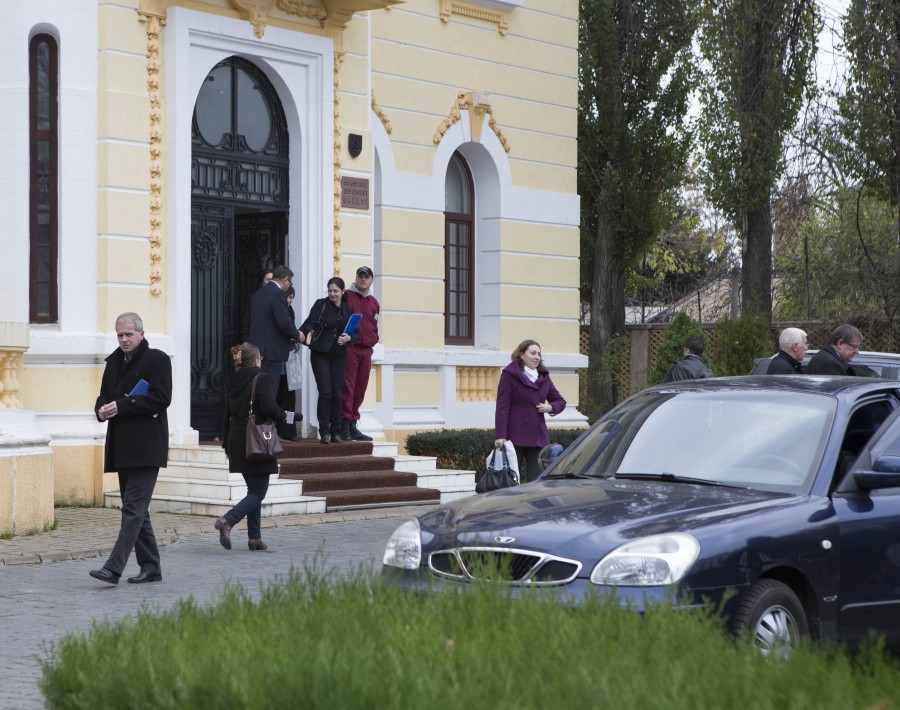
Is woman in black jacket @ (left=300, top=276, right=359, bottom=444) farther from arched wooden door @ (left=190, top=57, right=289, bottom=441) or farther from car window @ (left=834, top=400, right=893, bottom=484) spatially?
car window @ (left=834, top=400, right=893, bottom=484)

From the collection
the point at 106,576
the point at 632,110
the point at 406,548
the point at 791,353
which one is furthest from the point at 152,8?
the point at 632,110

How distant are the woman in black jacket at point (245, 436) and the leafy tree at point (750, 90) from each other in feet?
42.5

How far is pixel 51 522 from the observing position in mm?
14344

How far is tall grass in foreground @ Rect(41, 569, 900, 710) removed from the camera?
485 cm

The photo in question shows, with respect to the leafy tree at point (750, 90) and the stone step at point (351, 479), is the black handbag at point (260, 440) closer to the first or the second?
the stone step at point (351, 479)

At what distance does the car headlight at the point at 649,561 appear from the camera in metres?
6.93

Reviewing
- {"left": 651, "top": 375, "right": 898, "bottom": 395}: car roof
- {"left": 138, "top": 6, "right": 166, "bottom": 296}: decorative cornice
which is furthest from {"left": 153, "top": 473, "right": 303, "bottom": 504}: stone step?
{"left": 651, "top": 375, "right": 898, "bottom": 395}: car roof

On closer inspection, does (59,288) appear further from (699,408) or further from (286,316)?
(699,408)

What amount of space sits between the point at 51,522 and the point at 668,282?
48.1 meters

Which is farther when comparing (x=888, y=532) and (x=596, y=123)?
(x=596, y=123)

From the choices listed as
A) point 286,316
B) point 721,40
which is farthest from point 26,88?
point 721,40

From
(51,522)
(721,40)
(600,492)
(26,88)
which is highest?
(721,40)

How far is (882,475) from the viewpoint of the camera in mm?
7789

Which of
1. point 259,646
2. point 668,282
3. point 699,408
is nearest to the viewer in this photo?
point 259,646
